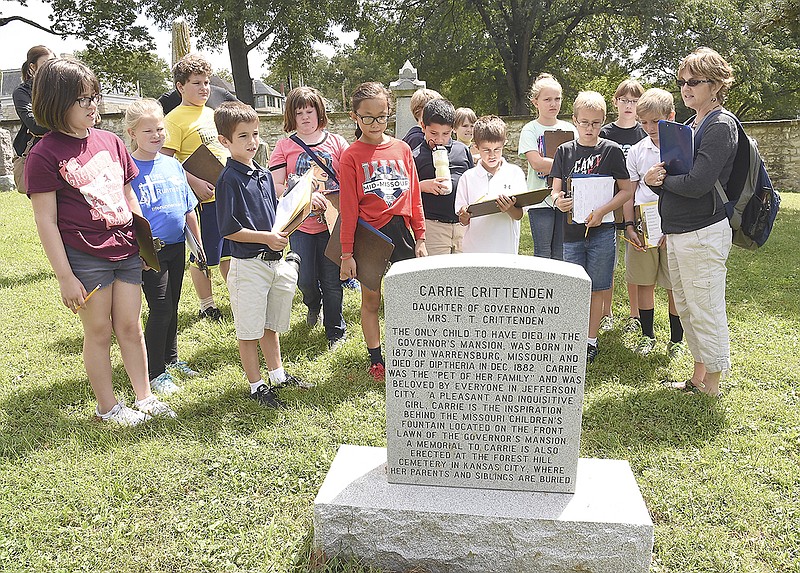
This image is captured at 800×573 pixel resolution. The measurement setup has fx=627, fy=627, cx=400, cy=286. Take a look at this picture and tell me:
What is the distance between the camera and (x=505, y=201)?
13.4ft

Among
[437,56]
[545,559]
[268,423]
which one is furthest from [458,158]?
[437,56]

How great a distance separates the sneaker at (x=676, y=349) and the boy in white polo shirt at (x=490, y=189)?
1.41m

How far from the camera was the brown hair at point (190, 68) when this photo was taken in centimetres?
452

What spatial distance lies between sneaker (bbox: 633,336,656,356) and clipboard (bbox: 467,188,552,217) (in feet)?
4.69

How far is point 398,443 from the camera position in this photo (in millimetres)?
2695

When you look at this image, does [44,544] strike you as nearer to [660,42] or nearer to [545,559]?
[545,559]

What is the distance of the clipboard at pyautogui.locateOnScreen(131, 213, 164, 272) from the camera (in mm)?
3500

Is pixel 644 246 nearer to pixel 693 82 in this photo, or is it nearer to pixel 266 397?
pixel 693 82

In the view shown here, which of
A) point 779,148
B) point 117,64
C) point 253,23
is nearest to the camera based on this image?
point 779,148

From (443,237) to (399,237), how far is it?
0.62m

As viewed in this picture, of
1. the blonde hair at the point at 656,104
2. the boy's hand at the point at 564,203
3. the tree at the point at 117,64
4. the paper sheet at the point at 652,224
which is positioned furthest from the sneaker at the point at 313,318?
the tree at the point at 117,64

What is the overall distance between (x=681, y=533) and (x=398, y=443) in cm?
131

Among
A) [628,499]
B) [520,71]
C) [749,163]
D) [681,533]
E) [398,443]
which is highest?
[520,71]

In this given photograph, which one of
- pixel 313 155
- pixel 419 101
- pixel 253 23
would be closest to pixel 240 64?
pixel 253 23
